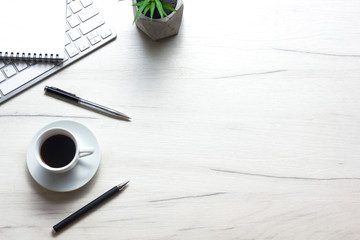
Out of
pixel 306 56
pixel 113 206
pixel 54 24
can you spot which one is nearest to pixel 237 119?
pixel 306 56

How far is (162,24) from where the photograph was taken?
81 cm

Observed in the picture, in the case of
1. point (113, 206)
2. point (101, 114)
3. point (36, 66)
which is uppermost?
point (36, 66)

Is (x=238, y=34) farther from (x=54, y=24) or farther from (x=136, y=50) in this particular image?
(x=54, y=24)

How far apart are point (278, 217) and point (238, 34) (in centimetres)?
40

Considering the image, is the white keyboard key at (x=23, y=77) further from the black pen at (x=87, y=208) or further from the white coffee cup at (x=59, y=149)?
the black pen at (x=87, y=208)

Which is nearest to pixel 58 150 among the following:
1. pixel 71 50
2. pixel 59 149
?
pixel 59 149

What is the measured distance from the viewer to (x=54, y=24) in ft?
2.80

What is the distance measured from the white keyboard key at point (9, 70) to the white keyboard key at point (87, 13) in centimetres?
18

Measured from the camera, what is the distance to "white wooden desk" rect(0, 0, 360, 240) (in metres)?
0.83

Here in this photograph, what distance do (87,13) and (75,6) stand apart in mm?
30

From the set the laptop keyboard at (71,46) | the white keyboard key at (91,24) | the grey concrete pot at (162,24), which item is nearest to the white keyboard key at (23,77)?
the laptop keyboard at (71,46)

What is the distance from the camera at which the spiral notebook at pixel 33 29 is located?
2.76ft

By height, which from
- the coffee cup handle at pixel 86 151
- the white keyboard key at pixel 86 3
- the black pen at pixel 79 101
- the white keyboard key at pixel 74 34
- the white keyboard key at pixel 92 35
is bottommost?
the coffee cup handle at pixel 86 151

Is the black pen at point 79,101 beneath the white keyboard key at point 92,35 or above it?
beneath
